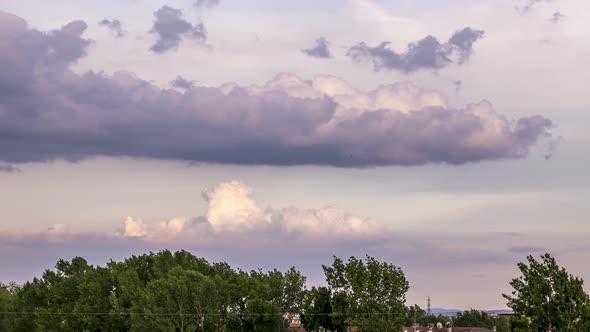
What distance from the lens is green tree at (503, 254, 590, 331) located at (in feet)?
259

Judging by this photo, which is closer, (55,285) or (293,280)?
(293,280)

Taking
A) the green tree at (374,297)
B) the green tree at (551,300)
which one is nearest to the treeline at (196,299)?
the green tree at (374,297)

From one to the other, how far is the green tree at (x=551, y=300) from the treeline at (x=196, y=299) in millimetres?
36211

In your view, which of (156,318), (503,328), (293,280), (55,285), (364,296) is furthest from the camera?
(503,328)

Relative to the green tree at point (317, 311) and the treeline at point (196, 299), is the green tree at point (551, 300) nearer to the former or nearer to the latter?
the treeline at point (196, 299)

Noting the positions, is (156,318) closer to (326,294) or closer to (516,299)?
(326,294)

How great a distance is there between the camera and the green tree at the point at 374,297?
115688 mm

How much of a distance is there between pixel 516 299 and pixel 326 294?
5731 centimetres

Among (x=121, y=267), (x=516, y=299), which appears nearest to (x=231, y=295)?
(x=121, y=267)

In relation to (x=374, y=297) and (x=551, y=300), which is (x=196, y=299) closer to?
(x=374, y=297)

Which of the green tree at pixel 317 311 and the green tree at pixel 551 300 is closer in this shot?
the green tree at pixel 551 300

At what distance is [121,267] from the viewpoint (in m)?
149

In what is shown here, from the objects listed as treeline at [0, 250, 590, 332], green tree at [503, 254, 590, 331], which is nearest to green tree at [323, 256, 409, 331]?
treeline at [0, 250, 590, 332]

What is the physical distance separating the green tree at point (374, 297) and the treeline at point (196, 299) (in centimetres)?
12
